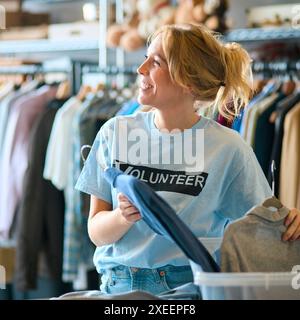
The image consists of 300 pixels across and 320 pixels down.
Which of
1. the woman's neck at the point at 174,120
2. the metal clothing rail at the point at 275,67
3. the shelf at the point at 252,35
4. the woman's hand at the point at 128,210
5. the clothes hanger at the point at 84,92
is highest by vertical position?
the shelf at the point at 252,35

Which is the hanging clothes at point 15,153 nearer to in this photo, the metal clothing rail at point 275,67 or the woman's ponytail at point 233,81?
the metal clothing rail at point 275,67

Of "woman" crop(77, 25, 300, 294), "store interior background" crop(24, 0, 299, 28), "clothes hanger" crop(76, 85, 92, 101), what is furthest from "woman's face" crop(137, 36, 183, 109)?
"store interior background" crop(24, 0, 299, 28)

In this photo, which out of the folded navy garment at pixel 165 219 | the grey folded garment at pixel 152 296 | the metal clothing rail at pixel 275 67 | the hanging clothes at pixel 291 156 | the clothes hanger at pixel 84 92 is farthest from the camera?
the clothes hanger at pixel 84 92

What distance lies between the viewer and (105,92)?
5.13 feet

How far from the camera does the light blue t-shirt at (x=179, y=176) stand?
77cm

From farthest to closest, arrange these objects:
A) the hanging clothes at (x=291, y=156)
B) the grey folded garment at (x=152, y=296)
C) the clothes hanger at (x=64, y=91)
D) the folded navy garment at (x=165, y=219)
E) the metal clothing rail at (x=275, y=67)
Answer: the clothes hanger at (x=64, y=91) < the metal clothing rail at (x=275, y=67) < the hanging clothes at (x=291, y=156) < the grey folded garment at (x=152, y=296) < the folded navy garment at (x=165, y=219)

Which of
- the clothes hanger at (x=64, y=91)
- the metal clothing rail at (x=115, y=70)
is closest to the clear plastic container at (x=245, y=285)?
the metal clothing rail at (x=115, y=70)

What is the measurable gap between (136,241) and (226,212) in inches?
4.0

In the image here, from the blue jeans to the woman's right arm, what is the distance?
39mm

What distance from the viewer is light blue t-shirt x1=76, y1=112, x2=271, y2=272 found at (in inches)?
30.2

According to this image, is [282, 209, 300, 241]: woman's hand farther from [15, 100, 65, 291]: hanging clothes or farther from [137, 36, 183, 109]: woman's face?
[15, 100, 65, 291]: hanging clothes

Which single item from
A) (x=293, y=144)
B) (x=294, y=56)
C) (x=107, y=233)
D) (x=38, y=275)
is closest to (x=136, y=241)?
(x=107, y=233)

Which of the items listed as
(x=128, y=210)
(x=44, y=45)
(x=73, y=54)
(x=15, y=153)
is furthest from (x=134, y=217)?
(x=73, y=54)
